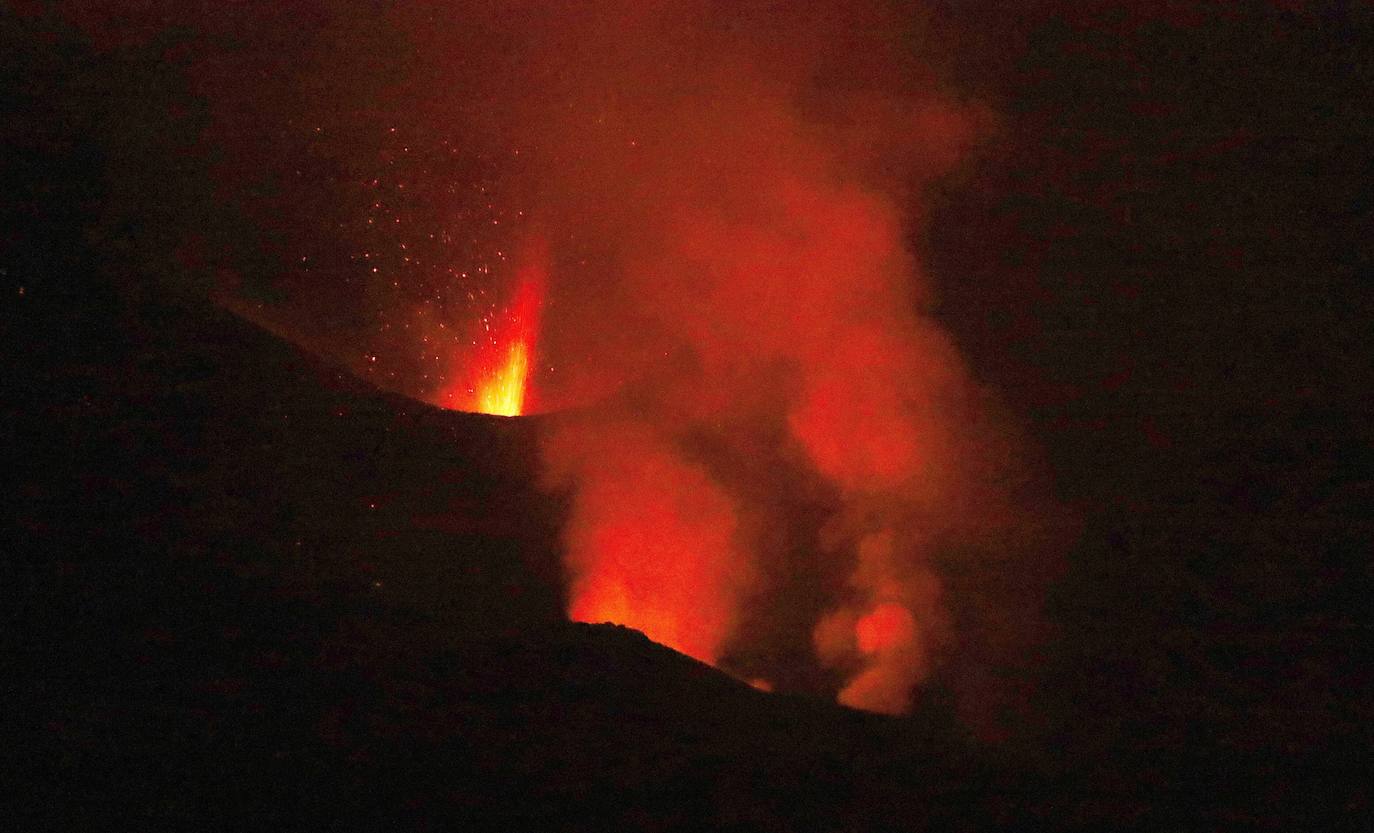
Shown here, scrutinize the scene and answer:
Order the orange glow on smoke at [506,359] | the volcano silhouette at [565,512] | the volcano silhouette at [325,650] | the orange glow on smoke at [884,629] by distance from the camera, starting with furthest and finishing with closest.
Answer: the orange glow on smoke at [506,359], the orange glow on smoke at [884,629], the volcano silhouette at [565,512], the volcano silhouette at [325,650]

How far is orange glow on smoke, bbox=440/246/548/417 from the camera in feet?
29.5

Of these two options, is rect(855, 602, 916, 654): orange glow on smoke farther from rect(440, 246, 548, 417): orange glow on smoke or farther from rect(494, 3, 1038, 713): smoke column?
rect(440, 246, 548, 417): orange glow on smoke

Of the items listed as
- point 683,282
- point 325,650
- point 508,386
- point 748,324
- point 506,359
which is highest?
point 683,282

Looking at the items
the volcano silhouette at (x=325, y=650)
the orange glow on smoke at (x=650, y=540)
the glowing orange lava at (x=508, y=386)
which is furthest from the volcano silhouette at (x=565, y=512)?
the glowing orange lava at (x=508, y=386)

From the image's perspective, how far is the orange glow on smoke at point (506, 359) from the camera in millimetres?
9000

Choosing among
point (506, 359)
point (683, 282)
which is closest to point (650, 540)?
point (506, 359)

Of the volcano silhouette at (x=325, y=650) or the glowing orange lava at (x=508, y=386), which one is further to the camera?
the glowing orange lava at (x=508, y=386)

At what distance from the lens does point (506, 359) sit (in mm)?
9469

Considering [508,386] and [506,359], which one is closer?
[508,386]

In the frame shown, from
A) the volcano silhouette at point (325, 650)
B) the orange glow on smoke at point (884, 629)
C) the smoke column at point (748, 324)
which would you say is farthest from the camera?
the smoke column at point (748, 324)

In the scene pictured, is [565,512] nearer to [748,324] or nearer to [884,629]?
[884,629]

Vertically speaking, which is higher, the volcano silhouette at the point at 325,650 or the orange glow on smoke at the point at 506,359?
the orange glow on smoke at the point at 506,359

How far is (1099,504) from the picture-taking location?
7934 mm

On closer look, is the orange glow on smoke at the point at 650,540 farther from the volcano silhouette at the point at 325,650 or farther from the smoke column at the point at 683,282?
the volcano silhouette at the point at 325,650
